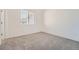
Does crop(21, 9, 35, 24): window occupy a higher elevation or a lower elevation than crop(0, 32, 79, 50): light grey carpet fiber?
higher

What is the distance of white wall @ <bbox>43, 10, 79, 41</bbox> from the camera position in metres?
1.48

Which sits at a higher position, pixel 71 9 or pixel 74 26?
pixel 71 9

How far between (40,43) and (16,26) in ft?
1.34

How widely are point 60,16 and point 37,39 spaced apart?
45 cm

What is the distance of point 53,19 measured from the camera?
1.49m

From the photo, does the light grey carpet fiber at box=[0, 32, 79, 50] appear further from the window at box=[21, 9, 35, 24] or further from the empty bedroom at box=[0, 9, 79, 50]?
the window at box=[21, 9, 35, 24]

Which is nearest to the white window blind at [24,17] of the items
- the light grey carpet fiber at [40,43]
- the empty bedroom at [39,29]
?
the empty bedroom at [39,29]

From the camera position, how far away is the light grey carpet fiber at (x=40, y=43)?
4.91ft

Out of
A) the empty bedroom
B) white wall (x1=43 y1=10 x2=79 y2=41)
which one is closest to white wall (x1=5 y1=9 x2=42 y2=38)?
the empty bedroom
